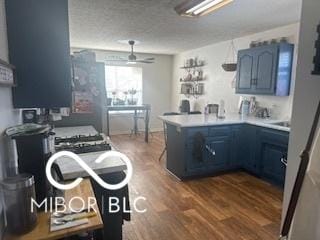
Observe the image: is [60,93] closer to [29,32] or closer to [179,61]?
[29,32]

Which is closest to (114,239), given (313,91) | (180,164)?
(313,91)

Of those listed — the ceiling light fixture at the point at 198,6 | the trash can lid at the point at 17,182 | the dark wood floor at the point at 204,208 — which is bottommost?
the dark wood floor at the point at 204,208

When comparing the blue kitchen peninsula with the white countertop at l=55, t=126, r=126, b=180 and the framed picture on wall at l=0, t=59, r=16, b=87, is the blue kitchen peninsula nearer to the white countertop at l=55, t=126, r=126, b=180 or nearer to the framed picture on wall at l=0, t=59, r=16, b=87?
the white countertop at l=55, t=126, r=126, b=180

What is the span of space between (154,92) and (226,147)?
3.87 meters

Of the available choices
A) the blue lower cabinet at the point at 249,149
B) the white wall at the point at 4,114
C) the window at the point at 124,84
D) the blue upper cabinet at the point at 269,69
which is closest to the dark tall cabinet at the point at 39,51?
the white wall at the point at 4,114

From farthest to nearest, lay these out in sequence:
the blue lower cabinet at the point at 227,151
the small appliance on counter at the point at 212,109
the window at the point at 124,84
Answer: the window at the point at 124,84, the small appliance on counter at the point at 212,109, the blue lower cabinet at the point at 227,151

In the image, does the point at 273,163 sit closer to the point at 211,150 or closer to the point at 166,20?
the point at 211,150

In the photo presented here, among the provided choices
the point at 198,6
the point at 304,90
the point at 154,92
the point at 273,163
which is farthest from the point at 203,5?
the point at 154,92

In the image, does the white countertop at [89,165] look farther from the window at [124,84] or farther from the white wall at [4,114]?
the window at [124,84]

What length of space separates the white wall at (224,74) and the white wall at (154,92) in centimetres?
54

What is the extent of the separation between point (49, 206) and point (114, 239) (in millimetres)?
724

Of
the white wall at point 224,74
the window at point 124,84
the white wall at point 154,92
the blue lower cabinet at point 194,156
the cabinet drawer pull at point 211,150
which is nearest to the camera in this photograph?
the blue lower cabinet at point 194,156

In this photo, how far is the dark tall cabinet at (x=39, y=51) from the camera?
4.08ft

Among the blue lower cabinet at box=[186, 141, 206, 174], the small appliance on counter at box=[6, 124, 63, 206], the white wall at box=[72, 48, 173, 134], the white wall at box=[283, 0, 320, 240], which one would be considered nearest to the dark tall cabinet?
the small appliance on counter at box=[6, 124, 63, 206]
